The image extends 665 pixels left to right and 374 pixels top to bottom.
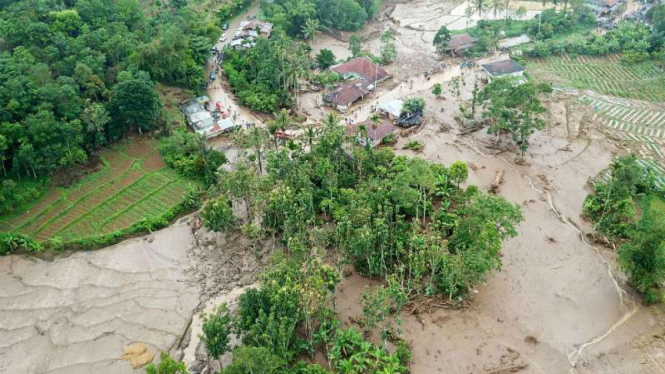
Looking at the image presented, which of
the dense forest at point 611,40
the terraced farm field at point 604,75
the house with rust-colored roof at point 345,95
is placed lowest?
the terraced farm field at point 604,75

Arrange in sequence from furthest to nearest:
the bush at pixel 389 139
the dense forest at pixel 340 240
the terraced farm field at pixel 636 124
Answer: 1. the bush at pixel 389 139
2. the terraced farm field at pixel 636 124
3. the dense forest at pixel 340 240

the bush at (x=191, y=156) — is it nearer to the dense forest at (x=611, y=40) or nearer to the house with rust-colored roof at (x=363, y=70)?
the house with rust-colored roof at (x=363, y=70)

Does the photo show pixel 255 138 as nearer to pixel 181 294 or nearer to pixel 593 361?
pixel 181 294

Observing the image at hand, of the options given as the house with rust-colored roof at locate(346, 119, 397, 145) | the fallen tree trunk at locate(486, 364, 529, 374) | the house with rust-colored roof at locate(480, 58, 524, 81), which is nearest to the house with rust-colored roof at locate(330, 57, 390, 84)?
the house with rust-colored roof at locate(480, 58, 524, 81)

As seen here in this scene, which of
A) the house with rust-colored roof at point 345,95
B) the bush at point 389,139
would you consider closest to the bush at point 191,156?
the bush at point 389,139

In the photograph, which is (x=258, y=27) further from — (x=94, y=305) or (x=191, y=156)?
(x=94, y=305)

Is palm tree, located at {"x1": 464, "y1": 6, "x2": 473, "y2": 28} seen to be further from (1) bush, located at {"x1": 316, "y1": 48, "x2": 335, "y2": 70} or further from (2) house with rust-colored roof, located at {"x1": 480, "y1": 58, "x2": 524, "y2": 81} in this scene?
(1) bush, located at {"x1": 316, "y1": 48, "x2": 335, "y2": 70}

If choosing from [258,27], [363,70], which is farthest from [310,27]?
[363,70]
